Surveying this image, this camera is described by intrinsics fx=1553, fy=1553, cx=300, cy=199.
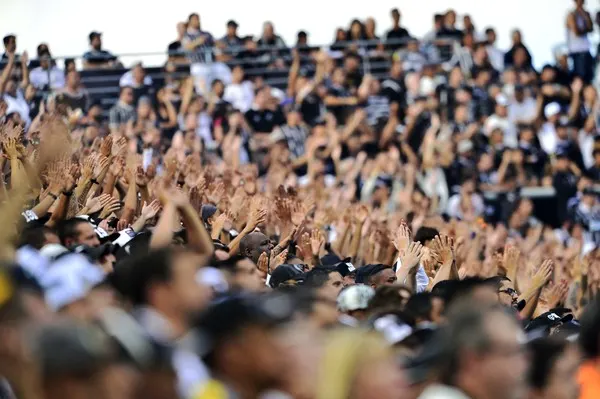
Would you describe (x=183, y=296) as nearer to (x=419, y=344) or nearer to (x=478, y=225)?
(x=419, y=344)

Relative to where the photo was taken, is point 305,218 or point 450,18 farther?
point 450,18

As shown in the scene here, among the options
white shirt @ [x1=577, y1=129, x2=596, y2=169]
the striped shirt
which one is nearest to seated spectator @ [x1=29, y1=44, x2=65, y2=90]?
the striped shirt

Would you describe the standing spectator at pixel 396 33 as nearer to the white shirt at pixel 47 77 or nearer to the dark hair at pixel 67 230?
the white shirt at pixel 47 77

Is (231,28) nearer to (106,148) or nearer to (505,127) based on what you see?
(505,127)

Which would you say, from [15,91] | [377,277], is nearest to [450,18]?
[15,91]

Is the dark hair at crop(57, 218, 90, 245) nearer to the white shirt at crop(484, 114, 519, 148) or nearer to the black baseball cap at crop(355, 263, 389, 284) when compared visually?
the black baseball cap at crop(355, 263, 389, 284)

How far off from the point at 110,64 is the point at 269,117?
7.16 feet

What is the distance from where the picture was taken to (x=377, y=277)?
9.43 meters

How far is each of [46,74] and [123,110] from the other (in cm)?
96

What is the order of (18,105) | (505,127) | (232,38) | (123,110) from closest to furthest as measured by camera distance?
(18,105) → (123,110) → (232,38) → (505,127)

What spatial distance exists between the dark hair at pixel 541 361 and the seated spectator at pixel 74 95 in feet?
35.5

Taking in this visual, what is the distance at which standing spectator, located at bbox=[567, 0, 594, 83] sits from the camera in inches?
889

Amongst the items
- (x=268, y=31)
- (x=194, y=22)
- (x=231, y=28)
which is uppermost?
(x=194, y=22)

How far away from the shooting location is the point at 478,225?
16.3m
